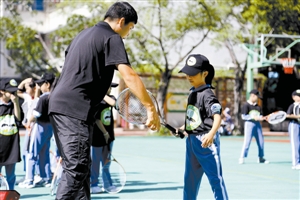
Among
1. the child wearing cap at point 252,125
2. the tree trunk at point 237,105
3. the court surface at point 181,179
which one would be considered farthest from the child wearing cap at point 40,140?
the tree trunk at point 237,105

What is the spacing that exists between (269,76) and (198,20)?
1189 centimetres

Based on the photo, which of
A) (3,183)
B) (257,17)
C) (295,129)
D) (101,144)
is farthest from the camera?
(257,17)

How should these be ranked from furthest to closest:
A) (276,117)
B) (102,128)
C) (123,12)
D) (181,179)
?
(276,117)
(181,179)
(102,128)
(123,12)

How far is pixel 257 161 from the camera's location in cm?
1577

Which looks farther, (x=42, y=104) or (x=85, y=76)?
(x=42, y=104)

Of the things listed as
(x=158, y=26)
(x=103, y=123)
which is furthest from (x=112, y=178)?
(x=158, y=26)

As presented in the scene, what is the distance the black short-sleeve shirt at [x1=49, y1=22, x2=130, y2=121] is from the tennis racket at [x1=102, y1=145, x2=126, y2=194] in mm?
4268

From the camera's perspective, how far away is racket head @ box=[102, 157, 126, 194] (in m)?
9.24

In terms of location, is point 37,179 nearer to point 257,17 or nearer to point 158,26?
point 158,26

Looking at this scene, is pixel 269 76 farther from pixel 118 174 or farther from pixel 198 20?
pixel 118 174

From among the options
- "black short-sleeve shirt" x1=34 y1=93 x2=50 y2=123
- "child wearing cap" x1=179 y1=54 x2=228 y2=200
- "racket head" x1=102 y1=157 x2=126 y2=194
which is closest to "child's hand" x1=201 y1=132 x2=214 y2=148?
"child wearing cap" x1=179 y1=54 x2=228 y2=200

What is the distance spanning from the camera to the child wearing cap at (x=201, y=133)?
639cm

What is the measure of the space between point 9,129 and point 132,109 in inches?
100

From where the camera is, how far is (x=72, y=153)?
16.1ft
